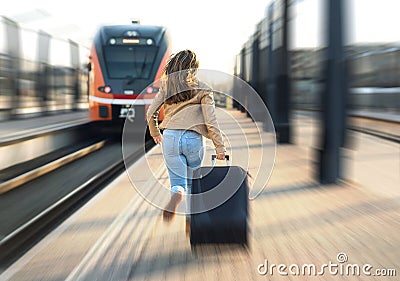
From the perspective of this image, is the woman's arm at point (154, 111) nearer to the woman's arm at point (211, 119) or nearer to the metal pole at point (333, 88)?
the woman's arm at point (211, 119)

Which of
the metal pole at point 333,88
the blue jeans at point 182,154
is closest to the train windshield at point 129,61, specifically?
the metal pole at point 333,88

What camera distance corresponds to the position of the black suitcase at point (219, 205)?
4.81 meters

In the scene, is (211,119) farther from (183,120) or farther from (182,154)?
(182,154)

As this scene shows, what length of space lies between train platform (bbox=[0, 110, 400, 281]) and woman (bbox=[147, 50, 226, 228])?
503 mm

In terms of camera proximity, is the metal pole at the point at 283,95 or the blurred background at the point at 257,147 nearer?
the blurred background at the point at 257,147

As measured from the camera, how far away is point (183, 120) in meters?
4.86

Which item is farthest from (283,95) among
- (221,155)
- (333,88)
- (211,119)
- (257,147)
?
(211,119)

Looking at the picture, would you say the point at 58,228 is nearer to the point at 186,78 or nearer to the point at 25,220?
the point at 25,220

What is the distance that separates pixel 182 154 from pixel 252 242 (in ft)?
2.88

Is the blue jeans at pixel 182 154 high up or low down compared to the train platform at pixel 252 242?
up

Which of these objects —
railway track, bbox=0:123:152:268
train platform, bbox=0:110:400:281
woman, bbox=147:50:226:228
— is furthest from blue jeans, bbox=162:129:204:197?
railway track, bbox=0:123:152:268

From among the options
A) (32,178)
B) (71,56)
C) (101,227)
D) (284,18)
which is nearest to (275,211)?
(101,227)

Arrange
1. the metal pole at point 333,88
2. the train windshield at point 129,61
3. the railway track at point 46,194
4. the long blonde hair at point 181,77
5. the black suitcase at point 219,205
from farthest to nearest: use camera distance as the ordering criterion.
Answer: the train windshield at point 129,61 < the metal pole at point 333,88 < the railway track at point 46,194 < the black suitcase at point 219,205 < the long blonde hair at point 181,77

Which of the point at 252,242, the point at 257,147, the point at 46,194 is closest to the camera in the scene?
the point at 252,242
